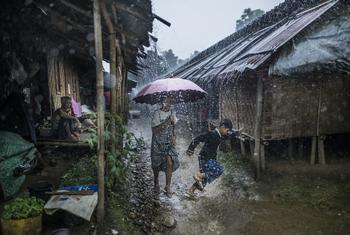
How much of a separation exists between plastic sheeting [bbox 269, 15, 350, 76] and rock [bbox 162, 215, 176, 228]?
13.0 feet

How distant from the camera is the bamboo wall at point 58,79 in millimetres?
8867

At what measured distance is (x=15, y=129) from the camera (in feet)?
18.7

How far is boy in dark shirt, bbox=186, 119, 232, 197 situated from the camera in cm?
627

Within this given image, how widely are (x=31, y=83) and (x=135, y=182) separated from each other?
3.89m

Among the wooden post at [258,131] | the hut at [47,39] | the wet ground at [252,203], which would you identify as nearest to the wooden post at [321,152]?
the wet ground at [252,203]

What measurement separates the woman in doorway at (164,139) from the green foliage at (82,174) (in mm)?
1408

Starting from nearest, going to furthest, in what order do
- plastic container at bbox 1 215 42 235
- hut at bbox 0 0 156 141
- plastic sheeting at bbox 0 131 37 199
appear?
1. plastic container at bbox 1 215 42 235
2. plastic sheeting at bbox 0 131 37 199
3. hut at bbox 0 0 156 141

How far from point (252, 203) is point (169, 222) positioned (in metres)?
2.07

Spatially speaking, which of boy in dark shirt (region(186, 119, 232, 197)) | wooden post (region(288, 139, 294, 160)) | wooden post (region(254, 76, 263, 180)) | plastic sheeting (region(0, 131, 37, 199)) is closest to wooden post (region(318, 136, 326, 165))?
wooden post (region(288, 139, 294, 160))

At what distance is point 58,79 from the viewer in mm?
9727

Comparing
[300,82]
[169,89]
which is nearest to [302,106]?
[300,82]

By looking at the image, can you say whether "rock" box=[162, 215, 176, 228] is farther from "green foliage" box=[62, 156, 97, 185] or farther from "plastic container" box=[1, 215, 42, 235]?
"plastic container" box=[1, 215, 42, 235]

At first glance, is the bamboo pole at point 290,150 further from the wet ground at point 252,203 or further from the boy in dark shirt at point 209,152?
the boy in dark shirt at point 209,152

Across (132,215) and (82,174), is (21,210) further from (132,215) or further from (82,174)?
(132,215)
